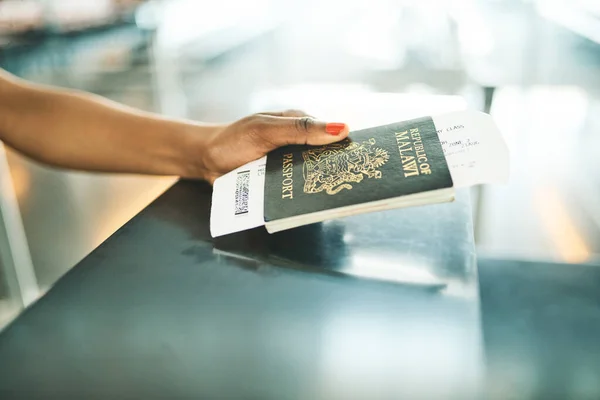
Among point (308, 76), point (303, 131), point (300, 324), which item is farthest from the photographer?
point (308, 76)

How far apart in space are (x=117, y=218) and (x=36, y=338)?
1.49 metres

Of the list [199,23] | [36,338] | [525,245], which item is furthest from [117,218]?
[199,23]

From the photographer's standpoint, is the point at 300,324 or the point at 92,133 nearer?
the point at 300,324

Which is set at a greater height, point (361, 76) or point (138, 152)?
point (138, 152)

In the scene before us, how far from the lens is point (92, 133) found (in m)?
0.77

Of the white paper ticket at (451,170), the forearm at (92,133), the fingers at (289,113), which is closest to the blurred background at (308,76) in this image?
the white paper ticket at (451,170)

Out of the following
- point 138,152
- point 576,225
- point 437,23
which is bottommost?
point 576,225

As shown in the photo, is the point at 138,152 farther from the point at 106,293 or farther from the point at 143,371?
the point at 143,371

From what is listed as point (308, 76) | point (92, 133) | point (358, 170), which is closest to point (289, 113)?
point (358, 170)

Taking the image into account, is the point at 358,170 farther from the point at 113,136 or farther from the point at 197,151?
the point at 113,136

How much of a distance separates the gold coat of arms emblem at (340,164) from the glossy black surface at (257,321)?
0.06m

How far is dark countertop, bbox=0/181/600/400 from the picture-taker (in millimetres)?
362

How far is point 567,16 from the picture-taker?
13.2 ft

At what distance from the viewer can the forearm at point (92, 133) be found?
75 centimetres
